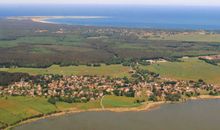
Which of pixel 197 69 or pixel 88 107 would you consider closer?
pixel 88 107

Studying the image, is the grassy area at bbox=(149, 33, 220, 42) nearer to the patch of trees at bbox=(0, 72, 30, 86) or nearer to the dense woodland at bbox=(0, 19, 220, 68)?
the dense woodland at bbox=(0, 19, 220, 68)

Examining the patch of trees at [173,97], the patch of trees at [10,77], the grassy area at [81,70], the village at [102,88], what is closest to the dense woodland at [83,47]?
the grassy area at [81,70]

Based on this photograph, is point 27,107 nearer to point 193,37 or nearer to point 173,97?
point 173,97

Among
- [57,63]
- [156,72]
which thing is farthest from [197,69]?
[57,63]

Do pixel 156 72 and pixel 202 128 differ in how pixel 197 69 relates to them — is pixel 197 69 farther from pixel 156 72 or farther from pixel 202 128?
pixel 202 128

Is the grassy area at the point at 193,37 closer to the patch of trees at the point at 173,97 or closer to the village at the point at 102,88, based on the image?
the village at the point at 102,88

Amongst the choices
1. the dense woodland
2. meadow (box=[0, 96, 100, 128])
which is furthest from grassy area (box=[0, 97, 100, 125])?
the dense woodland
